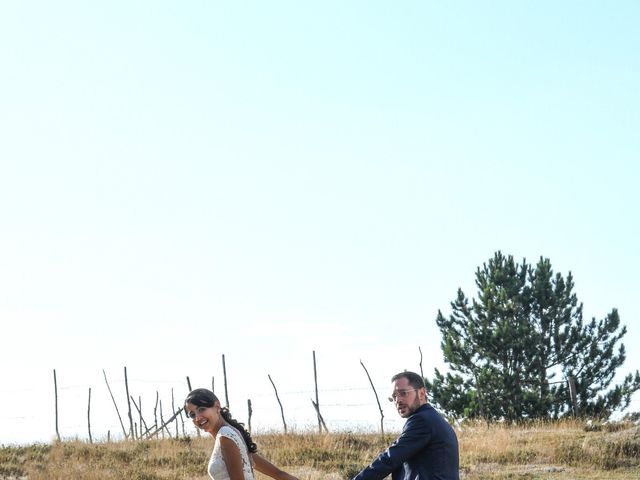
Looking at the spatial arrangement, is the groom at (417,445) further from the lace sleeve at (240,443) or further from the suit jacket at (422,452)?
the lace sleeve at (240,443)

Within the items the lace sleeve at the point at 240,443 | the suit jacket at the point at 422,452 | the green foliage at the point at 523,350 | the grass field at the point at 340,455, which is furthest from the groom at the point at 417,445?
the green foliage at the point at 523,350

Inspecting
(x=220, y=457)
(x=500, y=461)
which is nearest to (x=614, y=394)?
(x=500, y=461)

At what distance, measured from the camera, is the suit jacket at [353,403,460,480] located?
575 centimetres

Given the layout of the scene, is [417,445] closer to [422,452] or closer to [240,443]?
[422,452]

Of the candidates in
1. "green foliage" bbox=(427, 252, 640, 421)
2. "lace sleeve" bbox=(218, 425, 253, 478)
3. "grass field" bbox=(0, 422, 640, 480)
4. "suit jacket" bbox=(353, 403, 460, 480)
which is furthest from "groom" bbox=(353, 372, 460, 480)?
"green foliage" bbox=(427, 252, 640, 421)

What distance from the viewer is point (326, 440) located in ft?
75.1

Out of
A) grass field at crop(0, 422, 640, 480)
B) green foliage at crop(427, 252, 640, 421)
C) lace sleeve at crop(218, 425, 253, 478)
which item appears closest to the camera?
lace sleeve at crop(218, 425, 253, 478)

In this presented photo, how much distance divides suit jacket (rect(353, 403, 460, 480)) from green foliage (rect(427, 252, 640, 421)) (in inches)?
1198

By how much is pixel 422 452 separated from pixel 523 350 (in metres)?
→ 32.5

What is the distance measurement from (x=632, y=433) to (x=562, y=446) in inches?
71.1

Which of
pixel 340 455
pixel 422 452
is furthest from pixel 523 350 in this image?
pixel 422 452

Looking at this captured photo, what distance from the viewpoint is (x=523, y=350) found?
1469 inches

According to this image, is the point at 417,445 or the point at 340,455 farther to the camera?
the point at 340,455

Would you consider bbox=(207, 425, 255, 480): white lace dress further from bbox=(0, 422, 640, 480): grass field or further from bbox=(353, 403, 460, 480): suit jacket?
bbox=(0, 422, 640, 480): grass field
